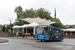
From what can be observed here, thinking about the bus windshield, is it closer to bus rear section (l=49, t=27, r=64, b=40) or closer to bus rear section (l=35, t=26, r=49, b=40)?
bus rear section (l=35, t=26, r=49, b=40)

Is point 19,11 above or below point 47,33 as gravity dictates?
above

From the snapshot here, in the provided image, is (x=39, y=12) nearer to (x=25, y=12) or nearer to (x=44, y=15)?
(x=44, y=15)

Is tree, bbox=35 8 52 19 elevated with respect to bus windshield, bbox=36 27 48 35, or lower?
elevated

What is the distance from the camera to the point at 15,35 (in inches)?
1690

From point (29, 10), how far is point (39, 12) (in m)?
10.0

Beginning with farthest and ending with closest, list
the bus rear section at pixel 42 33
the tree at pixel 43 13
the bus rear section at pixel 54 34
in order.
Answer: the tree at pixel 43 13 → the bus rear section at pixel 54 34 → the bus rear section at pixel 42 33

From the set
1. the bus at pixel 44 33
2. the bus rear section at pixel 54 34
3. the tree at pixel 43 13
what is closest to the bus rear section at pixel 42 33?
the bus at pixel 44 33

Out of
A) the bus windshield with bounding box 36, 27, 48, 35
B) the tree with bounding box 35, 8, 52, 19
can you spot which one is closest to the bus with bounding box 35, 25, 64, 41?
the bus windshield with bounding box 36, 27, 48, 35

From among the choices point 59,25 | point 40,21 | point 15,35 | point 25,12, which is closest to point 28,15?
point 25,12

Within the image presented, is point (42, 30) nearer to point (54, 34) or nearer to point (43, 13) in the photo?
point (54, 34)

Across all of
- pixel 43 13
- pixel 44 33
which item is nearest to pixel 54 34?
pixel 44 33

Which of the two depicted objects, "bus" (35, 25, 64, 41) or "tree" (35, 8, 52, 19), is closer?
"bus" (35, 25, 64, 41)

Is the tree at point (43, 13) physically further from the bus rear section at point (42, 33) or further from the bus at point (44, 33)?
the bus rear section at point (42, 33)

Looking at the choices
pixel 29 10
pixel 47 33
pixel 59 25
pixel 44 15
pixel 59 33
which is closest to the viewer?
pixel 47 33
